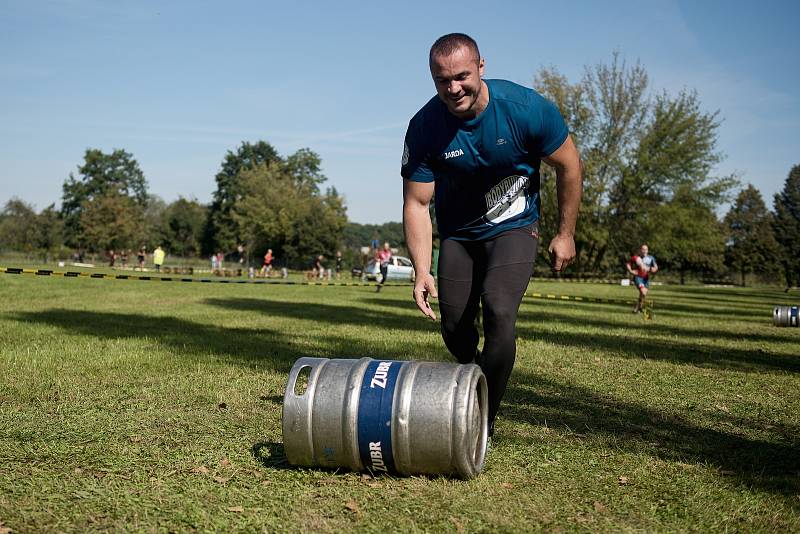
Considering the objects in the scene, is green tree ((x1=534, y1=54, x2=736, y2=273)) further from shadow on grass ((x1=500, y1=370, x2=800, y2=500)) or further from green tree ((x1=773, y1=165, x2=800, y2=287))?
shadow on grass ((x1=500, y1=370, x2=800, y2=500))

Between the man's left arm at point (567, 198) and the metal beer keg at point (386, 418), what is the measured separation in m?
1.26

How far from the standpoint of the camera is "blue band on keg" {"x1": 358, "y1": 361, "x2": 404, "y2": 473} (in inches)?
150

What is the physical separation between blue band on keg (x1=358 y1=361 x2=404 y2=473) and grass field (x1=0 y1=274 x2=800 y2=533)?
162 millimetres

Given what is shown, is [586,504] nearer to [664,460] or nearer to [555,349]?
[664,460]

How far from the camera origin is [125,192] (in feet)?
429

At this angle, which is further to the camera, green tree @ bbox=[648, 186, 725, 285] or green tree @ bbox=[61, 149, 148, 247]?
green tree @ bbox=[61, 149, 148, 247]

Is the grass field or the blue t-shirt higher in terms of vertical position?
the blue t-shirt

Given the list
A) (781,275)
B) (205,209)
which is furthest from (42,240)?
(781,275)

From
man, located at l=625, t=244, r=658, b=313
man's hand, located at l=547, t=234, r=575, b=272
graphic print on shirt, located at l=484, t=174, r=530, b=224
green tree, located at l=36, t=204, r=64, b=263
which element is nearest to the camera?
graphic print on shirt, located at l=484, t=174, r=530, b=224

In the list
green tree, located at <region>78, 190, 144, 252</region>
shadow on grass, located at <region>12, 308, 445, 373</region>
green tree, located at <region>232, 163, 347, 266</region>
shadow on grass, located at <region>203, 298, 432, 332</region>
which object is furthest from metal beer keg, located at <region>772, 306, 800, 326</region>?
green tree, located at <region>78, 190, 144, 252</region>

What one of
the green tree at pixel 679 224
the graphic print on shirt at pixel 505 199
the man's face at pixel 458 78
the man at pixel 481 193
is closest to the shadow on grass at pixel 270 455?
the man at pixel 481 193

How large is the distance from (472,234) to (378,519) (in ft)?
6.52

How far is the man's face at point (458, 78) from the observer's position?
14.1 ft

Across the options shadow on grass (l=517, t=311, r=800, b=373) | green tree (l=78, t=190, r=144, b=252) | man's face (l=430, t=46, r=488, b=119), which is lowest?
shadow on grass (l=517, t=311, r=800, b=373)
